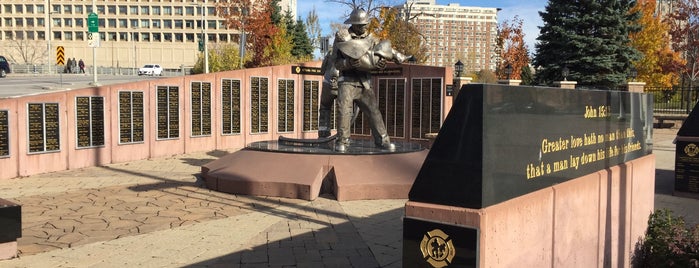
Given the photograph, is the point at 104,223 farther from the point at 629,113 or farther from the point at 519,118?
the point at 629,113

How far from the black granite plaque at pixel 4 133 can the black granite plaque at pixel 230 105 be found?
217 inches

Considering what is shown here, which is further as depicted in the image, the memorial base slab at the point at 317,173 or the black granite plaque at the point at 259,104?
the black granite plaque at the point at 259,104

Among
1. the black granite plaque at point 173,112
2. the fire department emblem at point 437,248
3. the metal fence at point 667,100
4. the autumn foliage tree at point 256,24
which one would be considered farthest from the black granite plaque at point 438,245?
the metal fence at point 667,100

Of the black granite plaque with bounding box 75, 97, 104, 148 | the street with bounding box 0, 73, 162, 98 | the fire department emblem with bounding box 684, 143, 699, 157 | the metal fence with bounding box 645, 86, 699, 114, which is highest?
the street with bounding box 0, 73, 162, 98

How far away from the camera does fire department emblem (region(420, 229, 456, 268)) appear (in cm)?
329

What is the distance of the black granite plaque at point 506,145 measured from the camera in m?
3.27

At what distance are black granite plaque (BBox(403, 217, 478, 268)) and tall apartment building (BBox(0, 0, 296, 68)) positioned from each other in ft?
286

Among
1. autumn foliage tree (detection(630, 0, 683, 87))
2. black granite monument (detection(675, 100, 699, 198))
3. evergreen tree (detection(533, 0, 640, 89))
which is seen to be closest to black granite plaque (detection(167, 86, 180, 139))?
black granite monument (detection(675, 100, 699, 198))

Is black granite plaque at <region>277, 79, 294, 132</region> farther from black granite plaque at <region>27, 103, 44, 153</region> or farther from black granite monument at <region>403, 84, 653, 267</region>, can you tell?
black granite monument at <region>403, 84, 653, 267</region>

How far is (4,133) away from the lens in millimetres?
10484

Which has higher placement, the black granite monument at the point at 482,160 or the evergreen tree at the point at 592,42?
the evergreen tree at the point at 592,42

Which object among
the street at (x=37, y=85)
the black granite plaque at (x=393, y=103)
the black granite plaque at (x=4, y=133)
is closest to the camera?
the black granite plaque at (x=4, y=133)

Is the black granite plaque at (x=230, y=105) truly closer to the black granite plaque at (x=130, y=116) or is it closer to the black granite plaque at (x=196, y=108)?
the black granite plaque at (x=196, y=108)

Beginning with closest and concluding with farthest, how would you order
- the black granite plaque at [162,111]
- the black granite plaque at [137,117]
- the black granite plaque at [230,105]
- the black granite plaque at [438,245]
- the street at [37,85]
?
the black granite plaque at [438,245]
the black granite plaque at [137,117]
the black granite plaque at [162,111]
the black granite plaque at [230,105]
the street at [37,85]
